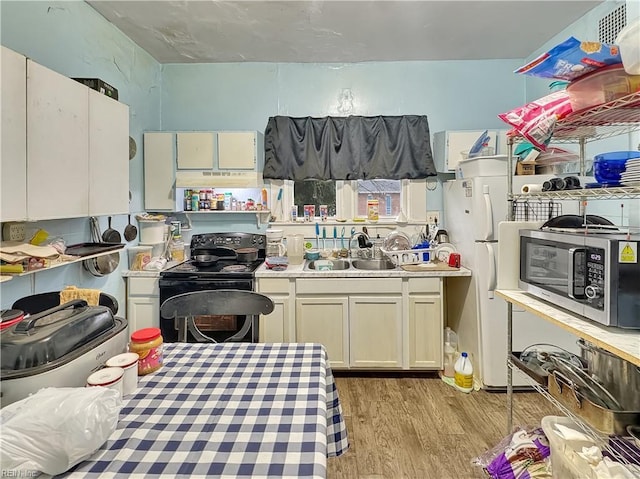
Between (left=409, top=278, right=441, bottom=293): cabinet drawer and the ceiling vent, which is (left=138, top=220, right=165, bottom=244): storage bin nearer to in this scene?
(left=409, top=278, right=441, bottom=293): cabinet drawer

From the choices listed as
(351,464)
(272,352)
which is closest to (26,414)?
(272,352)

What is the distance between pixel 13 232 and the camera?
183cm

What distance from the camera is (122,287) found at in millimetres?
2938

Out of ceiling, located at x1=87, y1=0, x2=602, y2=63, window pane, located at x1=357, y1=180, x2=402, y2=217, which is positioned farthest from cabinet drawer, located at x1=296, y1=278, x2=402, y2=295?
ceiling, located at x1=87, y1=0, x2=602, y2=63

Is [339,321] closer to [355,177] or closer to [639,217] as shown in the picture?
[355,177]

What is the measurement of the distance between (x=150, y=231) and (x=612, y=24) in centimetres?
355

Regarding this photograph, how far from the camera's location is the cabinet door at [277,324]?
2.94 m

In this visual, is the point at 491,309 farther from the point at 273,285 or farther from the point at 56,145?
the point at 56,145

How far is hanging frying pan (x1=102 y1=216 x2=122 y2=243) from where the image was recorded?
105 inches

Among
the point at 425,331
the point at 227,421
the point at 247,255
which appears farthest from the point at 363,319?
the point at 227,421

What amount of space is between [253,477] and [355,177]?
9.44 ft

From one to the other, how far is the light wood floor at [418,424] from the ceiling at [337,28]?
2668mm

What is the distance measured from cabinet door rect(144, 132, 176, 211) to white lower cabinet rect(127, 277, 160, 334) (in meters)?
0.70

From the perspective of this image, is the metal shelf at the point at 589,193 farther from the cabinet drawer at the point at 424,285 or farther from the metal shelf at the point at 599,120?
the cabinet drawer at the point at 424,285
